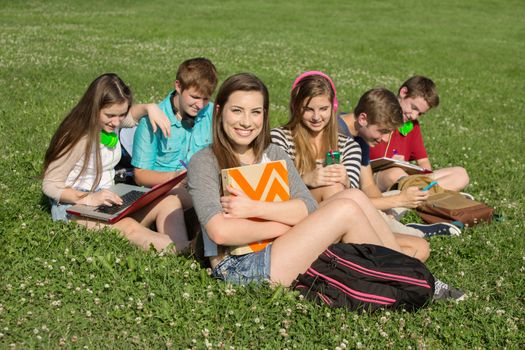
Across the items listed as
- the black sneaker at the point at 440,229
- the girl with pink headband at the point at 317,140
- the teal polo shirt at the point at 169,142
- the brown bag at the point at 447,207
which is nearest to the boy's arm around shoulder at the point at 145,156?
the teal polo shirt at the point at 169,142

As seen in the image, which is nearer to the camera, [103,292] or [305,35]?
[103,292]

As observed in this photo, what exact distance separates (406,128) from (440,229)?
6.20ft

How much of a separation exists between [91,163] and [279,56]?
14454 millimetres

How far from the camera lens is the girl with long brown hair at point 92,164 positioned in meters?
6.52

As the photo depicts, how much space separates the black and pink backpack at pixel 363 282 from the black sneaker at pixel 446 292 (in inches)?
12.2

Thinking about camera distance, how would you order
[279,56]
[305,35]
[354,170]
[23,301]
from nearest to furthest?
1. [23,301]
2. [354,170]
3. [279,56]
4. [305,35]

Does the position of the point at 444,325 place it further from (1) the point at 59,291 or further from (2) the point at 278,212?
(1) the point at 59,291

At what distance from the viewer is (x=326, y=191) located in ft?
A: 22.3

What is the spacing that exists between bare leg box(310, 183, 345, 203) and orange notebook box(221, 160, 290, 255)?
39.2 inches

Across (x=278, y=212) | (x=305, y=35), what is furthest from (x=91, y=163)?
(x=305, y=35)

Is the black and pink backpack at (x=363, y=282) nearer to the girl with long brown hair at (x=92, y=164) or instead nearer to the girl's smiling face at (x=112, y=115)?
the girl with long brown hair at (x=92, y=164)

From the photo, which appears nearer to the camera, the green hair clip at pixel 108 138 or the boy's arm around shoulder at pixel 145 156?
the green hair clip at pixel 108 138

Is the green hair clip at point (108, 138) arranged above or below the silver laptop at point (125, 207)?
above

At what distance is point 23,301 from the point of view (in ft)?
16.6
